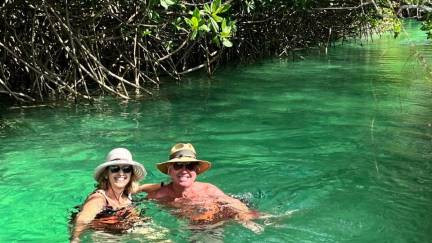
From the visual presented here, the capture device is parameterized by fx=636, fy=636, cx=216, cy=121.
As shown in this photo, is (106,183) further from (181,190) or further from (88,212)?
(181,190)

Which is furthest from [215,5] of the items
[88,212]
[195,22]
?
[88,212]

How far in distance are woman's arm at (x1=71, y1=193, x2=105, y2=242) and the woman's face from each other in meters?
0.12

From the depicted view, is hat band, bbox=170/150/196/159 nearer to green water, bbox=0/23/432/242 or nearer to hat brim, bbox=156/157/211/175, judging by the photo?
hat brim, bbox=156/157/211/175

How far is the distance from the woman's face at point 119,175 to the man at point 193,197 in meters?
0.32

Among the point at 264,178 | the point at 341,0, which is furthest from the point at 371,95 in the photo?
the point at 264,178

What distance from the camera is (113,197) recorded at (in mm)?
3791

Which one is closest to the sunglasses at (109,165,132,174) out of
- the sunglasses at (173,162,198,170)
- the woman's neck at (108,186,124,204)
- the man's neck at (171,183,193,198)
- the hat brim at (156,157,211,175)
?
the woman's neck at (108,186,124,204)

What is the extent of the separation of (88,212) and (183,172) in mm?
774

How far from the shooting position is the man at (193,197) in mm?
4000

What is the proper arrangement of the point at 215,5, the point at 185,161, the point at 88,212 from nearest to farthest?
the point at 88,212
the point at 185,161
the point at 215,5

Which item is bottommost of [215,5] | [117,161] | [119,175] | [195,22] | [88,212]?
[88,212]

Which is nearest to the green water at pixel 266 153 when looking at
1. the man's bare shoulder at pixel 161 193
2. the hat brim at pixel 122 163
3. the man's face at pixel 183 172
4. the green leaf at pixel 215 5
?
the man's bare shoulder at pixel 161 193

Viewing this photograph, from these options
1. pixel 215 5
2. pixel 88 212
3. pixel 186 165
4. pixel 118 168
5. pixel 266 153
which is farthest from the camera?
pixel 266 153

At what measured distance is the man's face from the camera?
13.4 ft
